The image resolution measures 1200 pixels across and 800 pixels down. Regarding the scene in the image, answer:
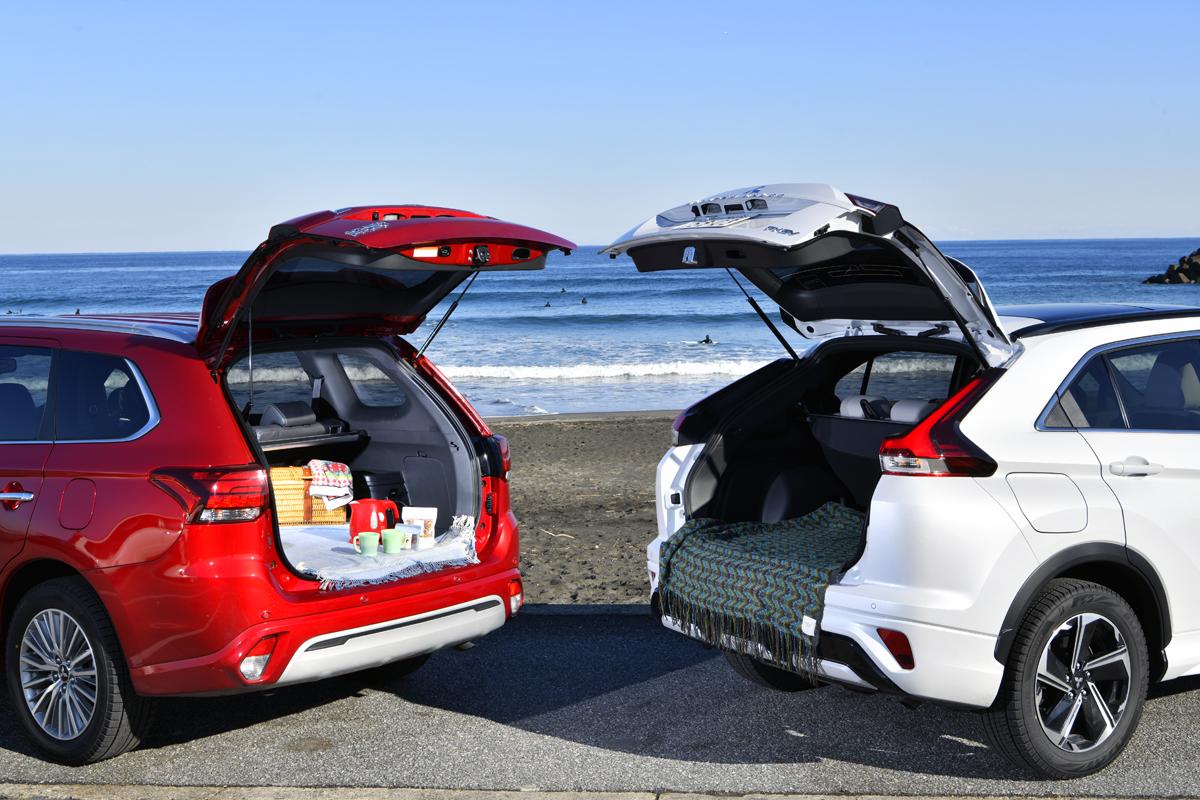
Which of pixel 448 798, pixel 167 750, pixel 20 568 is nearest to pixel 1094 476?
pixel 448 798

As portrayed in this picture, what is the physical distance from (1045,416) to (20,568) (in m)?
3.74

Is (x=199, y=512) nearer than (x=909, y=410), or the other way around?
(x=199, y=512)

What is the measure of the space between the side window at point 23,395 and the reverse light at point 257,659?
4.07 ft

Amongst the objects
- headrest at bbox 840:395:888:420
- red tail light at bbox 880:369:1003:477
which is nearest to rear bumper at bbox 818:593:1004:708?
red tail light at bbox 880:369:1003:477

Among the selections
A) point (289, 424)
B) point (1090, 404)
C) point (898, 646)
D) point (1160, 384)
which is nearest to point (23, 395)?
point (289, 424)

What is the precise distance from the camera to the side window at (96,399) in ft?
15.9

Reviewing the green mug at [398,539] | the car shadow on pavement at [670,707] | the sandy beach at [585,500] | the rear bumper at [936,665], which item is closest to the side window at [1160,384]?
the rear bumper at [936,665]

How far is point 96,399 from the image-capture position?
16.4 ft

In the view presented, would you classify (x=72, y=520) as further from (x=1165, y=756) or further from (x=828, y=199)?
(x=1165, y=756)

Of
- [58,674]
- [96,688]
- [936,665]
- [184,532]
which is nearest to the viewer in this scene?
[936,665]

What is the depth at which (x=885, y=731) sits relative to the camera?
5223 millimetres

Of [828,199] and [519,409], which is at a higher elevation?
[828,199]

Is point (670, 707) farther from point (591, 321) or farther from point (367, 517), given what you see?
point (591, 321)

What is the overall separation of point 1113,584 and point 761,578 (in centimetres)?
126
